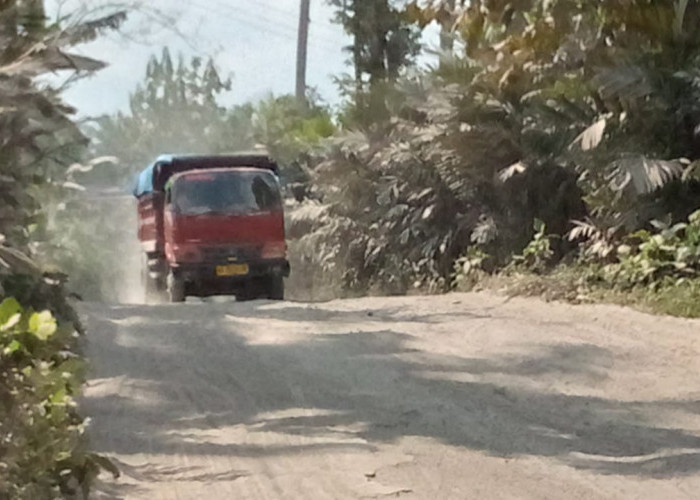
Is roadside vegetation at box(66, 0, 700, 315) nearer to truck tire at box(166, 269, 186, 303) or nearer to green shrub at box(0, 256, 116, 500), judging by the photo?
truck tire at box(166, 269, 186, 303)

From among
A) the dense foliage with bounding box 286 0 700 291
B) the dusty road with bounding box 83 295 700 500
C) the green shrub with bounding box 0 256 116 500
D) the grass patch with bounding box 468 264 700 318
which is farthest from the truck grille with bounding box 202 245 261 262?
the green shrub with bounding box 0 256 116 500

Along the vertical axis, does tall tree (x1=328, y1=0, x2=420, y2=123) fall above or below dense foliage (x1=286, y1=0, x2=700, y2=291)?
above

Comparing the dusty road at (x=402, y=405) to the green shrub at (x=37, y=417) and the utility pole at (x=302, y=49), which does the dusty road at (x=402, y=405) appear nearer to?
the green shrub at (x=37, y=417)

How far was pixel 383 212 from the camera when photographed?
62.1 ft

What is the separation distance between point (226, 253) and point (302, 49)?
17637 mm

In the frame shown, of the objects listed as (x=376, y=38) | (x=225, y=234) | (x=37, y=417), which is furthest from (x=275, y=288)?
(x=37, y=417)

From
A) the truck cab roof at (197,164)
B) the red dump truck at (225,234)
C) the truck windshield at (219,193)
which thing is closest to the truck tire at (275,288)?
the red dump truck at (225,234)

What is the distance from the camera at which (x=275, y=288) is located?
A: 1856cm

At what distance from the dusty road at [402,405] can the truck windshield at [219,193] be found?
581 cm

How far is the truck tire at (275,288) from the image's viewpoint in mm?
18469

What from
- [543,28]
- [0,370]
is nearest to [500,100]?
[543,28]

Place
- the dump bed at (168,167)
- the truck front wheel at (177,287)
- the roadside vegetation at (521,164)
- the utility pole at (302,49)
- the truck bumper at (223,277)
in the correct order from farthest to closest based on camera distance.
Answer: the utility pole at (302,49)
the dump bed at (168,167)
the truck front wheel at (177,287)
the truck bumper at (223,277)
the roadside vegetation at (521,164)

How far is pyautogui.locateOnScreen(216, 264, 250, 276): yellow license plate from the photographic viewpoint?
18.0 metres

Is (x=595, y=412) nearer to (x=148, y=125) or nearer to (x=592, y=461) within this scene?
(x=592, y=461)
